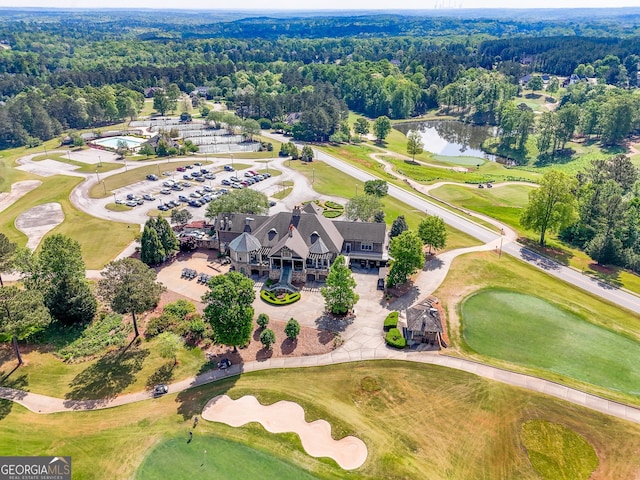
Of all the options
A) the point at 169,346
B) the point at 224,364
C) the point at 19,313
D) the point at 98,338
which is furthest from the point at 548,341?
the point at 19,313

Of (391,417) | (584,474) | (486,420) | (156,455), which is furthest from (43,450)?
(584,474)

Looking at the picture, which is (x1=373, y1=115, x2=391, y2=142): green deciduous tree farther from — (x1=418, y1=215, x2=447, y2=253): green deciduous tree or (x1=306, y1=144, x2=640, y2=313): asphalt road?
(x1=418, y1=215, x2=447, y2=253): green deciduous tree

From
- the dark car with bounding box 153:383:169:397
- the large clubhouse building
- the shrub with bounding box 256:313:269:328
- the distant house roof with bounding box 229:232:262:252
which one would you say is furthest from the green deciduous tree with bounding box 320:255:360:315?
the dark car with bounding box 153:383:169:397

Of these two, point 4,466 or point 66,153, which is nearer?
point 4,466

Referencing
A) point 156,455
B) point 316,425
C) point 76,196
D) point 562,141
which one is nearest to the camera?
point 156,455

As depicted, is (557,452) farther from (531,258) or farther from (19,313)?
(19,313)

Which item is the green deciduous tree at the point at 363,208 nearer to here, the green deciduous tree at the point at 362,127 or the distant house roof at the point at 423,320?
the distant house roof at the point at 423,320

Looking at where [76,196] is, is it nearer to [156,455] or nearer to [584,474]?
[156,455]
